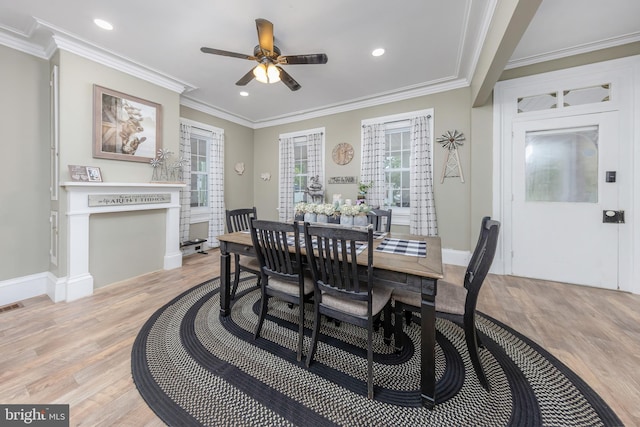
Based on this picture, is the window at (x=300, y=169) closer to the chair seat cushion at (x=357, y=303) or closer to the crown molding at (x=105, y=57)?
the crown molding at (x=105, y=57)

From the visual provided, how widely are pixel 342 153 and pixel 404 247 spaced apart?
10.1ft

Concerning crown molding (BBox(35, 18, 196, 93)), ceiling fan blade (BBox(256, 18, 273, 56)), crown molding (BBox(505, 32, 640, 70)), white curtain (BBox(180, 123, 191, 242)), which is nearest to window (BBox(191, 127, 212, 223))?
white curtain (BBox(180, 123, 191, 242))

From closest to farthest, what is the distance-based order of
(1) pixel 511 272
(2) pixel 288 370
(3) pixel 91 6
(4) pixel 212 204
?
(2) pixel 288 370 < (3) pixel 91 6 < (1) pixel 511 272 < (4) pixel 212 204

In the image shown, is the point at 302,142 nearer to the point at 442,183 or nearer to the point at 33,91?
the point at 442,183

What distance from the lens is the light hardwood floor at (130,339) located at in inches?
54.6

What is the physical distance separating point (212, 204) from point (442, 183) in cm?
413

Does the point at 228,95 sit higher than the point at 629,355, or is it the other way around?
the point at 228,95

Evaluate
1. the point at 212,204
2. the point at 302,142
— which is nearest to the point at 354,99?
the point at 302,142

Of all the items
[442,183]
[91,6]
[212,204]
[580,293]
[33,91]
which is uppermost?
[91,6]

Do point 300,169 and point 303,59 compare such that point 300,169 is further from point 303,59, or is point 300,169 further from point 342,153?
point 303,59

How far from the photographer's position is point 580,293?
2.76 meters

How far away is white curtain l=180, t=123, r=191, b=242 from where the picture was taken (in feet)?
13.5

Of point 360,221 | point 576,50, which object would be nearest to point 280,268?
point 360,221

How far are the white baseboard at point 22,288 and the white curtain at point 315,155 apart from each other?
4.01 m
